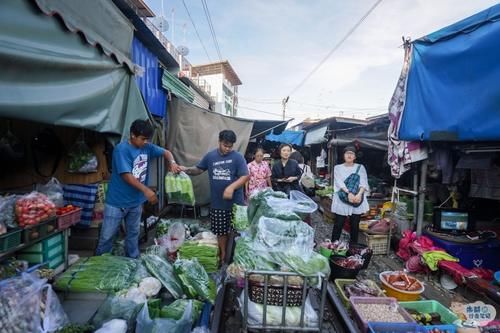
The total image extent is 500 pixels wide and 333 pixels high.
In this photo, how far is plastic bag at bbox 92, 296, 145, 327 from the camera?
2279mm

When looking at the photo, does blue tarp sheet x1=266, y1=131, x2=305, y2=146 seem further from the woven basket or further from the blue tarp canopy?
the woven basket

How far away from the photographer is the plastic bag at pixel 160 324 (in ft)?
6.91

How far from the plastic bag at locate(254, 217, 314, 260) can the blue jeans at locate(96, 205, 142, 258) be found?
2244mm

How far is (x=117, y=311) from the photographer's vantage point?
2297mm

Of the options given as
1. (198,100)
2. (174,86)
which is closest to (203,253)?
(174,86)

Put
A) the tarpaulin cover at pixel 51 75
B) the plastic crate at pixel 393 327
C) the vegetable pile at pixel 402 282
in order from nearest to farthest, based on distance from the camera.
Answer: the tarpaulin cover at pixel 51 75
the plastic crate at pixel 393 327
the vegetable pile at pixel 402 282

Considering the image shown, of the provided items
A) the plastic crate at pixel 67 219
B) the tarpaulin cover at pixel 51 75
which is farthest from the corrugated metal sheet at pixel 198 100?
the plastic crate at pixel 67 219

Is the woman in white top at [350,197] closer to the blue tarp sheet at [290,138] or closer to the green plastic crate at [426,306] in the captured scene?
the green plastic crate at [426,306]

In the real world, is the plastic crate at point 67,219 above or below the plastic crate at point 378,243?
above

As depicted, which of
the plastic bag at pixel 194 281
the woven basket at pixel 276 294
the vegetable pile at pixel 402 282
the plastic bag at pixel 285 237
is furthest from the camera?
the vegetable pile at pixel 402 282

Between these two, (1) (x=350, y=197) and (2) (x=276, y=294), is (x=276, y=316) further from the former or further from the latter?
(1) (x=350, y=197)

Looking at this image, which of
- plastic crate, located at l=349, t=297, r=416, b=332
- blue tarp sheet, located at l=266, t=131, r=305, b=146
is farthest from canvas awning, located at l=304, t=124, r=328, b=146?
plastic crate, located at l=349, t=297, r=416, b=332

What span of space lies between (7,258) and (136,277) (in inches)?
45.4

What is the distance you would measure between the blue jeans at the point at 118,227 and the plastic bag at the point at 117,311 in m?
1.09
